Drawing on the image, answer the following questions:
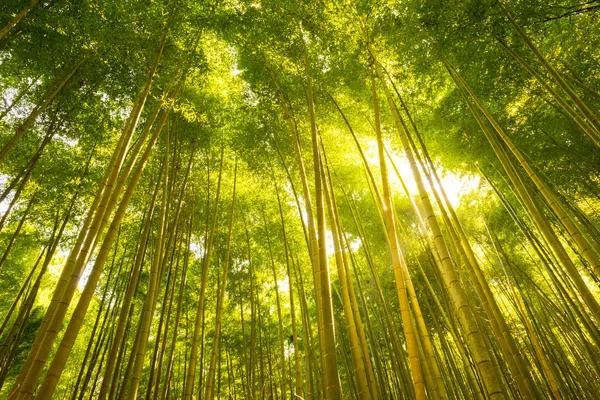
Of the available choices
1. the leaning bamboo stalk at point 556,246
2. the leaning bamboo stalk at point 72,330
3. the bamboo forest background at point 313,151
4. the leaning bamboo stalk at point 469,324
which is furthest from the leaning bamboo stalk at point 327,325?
the leaning bamboo stalk at point 556,246

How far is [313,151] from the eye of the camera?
261 cm

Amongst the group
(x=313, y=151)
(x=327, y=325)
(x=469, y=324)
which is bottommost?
(x=469, y=324)

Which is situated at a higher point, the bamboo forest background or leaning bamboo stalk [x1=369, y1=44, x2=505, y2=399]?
the bamboo forest background

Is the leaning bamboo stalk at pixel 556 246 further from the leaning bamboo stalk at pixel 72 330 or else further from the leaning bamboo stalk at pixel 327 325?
the leaning bamboo stalk at pixel 72 330

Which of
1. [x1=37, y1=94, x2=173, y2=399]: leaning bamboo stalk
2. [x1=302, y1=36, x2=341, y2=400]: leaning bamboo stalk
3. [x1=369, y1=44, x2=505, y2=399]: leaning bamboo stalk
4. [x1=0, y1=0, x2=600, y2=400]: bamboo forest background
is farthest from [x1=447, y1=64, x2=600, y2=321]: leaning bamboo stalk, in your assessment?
[x1=37, y1=94, x2=173, y2=399]: leaning bamboo stalk

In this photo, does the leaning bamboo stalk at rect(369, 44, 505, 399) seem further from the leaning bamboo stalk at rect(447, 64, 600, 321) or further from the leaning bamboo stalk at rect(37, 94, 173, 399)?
the leaning bamboo stalk at rect(37, 94, 173, 399)

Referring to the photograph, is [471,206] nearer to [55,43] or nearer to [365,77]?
[365,77]

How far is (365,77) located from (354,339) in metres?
3.04

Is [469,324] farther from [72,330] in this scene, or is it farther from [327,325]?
[72,330]

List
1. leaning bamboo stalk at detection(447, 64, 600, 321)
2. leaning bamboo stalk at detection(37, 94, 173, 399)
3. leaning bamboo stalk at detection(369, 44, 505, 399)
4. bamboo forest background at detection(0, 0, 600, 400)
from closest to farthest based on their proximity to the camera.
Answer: leaning bamboo stalk at detection(369, 44, 505, 399), leaning bamboo stalk at detection(37, 94, 173, 399), leaning bamboo stalk at detection(447, 64, 600, 321), bamboo forest background at detection(0, 0, 600, 400)

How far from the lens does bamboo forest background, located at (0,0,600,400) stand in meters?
2.61

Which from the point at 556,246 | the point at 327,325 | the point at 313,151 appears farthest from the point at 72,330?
the point at 556,246

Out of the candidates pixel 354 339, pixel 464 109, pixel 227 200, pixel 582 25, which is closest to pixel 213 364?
pixel 354 339

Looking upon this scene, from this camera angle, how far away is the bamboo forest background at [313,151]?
8.56 feet
